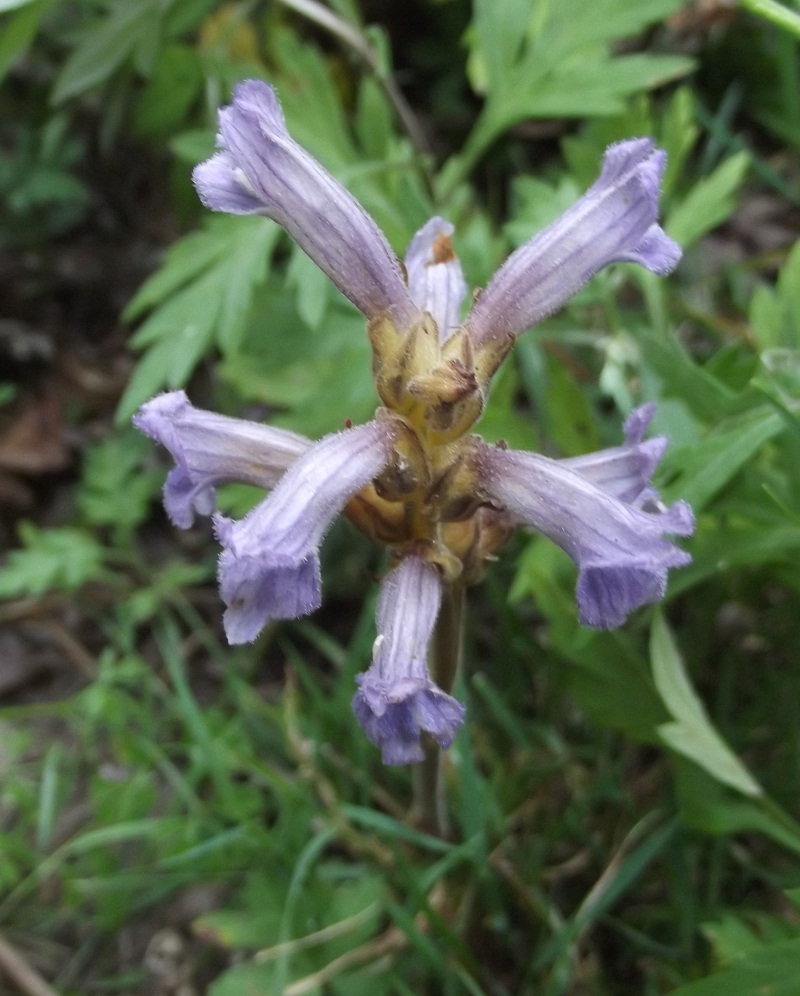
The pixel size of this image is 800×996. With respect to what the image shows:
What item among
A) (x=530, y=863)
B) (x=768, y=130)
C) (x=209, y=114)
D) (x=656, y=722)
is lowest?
(x=530, y=863)


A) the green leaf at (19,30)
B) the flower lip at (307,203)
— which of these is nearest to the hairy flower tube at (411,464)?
the flower lip at (307,203)

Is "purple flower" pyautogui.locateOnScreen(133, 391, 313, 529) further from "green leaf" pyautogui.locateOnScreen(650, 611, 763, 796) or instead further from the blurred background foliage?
"green leaf" pyautogui.locateOnScreen(650, 611, 763, 796)

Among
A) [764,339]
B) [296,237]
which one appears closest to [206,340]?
[296,237]

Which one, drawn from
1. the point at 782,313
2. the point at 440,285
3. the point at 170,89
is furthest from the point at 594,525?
the point at 170,89

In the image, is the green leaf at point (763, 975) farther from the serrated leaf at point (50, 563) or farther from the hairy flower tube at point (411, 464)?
the serrated leaf at point (50, 563)

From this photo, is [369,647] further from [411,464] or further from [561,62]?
[561,62]

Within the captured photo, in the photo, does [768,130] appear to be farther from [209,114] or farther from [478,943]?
[478,943]
